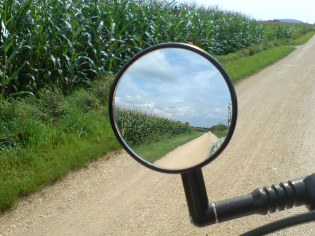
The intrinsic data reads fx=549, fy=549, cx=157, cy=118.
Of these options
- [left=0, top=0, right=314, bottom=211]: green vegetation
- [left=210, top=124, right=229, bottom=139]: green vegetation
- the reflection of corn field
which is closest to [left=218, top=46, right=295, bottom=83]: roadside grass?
[left=0, top=0, right=314, bottom=211]: green vegetation

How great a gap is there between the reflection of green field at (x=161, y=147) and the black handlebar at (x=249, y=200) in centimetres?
18

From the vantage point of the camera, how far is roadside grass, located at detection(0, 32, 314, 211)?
5.12 metres

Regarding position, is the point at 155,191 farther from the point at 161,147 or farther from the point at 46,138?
the point at 161,147

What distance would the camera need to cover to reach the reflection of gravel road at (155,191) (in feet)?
14.1

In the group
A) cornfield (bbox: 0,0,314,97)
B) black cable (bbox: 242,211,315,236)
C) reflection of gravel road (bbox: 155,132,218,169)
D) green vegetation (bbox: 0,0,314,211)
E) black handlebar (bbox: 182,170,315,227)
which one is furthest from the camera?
cornfield (bbox: 0,0,314,97)

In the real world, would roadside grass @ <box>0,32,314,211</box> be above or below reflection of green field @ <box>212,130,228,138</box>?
below

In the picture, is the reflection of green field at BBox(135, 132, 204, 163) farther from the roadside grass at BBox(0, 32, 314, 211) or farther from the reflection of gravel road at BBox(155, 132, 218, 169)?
the roadside grass at BBox(0, 32, 314, 211)

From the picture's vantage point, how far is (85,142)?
634 cm

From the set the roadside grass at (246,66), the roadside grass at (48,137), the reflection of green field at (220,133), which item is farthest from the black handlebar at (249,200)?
the roadside grass at (246,66)

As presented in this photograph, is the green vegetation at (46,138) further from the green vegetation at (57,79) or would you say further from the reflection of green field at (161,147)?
the reflection of green field at (161,147)

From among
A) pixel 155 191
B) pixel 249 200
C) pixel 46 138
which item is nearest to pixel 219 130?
pixel 249 200

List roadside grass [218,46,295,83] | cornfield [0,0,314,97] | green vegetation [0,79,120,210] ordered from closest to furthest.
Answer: green vegetation [0,79,120,210]
cornfield [0,0,314,97]
roadside grass [218,46,295,83]

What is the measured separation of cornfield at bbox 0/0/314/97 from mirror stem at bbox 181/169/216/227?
17.9 feet

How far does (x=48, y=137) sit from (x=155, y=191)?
1.61m
